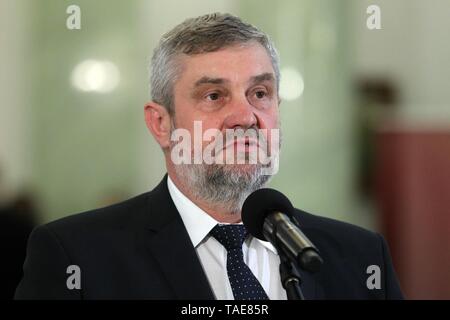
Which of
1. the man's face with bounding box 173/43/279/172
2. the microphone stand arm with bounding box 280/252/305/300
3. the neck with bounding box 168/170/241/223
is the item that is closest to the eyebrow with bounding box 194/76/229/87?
the man's face with bounding box 173/43/279/172

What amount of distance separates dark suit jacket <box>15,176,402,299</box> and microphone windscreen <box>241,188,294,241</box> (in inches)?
9.6

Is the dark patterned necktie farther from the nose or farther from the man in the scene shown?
the nose

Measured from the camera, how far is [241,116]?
4.72ft

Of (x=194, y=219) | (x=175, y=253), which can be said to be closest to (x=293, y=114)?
(x=194, y=219)

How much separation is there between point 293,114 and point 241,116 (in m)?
0.55

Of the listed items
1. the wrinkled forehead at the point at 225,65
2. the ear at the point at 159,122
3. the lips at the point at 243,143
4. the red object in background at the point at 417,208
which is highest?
the wrinkled forehead at the point at 225,65

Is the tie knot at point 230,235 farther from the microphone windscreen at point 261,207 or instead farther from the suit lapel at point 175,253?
the microphone windscreen at point 261,207

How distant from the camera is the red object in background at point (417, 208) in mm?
2066

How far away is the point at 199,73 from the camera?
1.48 m

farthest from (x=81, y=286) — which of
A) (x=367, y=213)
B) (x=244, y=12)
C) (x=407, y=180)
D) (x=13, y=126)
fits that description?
(x=407, y=180)

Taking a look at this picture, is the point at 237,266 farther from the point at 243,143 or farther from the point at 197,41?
the point at 197,41

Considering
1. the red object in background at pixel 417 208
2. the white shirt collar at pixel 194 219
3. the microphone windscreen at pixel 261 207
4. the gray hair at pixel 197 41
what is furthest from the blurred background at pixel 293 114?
the microphone windscreen at pixel 261 207

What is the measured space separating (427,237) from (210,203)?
0.89 m

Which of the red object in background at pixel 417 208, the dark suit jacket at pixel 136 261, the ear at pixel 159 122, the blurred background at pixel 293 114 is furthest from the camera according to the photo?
the red object in background at pixel 417 208
